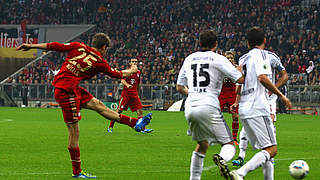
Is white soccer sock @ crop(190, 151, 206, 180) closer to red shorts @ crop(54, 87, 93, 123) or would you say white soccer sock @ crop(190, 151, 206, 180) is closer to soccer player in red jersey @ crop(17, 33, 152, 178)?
soccer player in red jersey @ crop(17, 33, 152, 178)

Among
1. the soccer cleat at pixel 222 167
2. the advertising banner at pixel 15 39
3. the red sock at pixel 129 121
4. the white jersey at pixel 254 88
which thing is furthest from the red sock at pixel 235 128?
the advertising banner at pixel 15 39

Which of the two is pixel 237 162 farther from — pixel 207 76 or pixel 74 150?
pixel 207 76

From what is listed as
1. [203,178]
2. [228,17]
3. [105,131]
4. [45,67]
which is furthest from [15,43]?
[203,178]

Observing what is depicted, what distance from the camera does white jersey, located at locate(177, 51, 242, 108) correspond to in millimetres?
6934

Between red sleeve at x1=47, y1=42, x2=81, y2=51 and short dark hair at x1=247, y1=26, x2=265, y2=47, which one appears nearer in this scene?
short dark hair at x1=247, y1=26, x2=265, y2=47

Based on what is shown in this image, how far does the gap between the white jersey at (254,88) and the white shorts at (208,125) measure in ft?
1.03

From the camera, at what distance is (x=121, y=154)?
38.1 feet

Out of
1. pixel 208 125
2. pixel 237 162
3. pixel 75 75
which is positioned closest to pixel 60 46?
pixel 75 75

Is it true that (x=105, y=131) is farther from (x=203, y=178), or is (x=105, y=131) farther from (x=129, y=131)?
(x=203, y=178)

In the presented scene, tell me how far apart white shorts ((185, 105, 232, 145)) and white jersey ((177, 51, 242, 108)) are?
85mm

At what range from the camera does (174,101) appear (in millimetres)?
33219

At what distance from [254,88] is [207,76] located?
595mm

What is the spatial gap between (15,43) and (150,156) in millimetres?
37113

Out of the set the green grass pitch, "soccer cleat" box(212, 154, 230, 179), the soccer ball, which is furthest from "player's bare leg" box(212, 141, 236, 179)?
the green grass pitch
